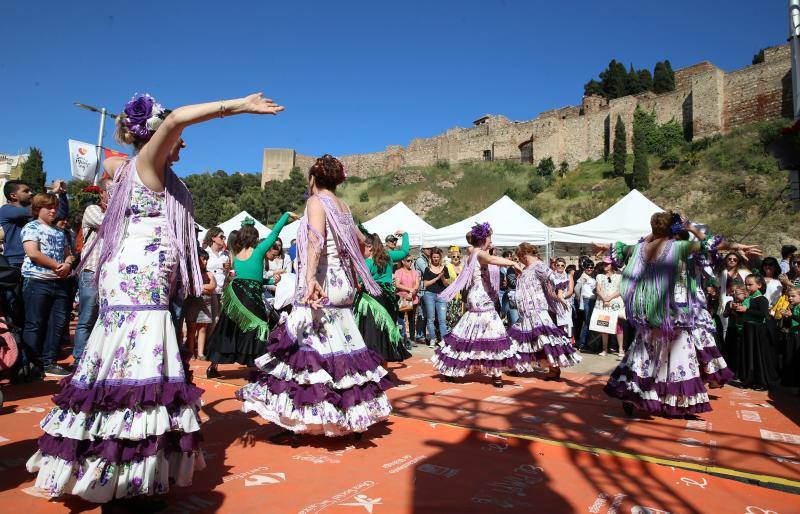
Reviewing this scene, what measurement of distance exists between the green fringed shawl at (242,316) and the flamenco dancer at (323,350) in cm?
238

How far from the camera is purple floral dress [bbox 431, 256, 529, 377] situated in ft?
21.0

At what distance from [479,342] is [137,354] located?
4.75m

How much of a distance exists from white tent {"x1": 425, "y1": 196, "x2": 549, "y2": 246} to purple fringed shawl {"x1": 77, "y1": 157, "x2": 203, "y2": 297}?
10.7 metres

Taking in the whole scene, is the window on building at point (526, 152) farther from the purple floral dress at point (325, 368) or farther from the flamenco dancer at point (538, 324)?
the purple floral dress at point (325, 368)

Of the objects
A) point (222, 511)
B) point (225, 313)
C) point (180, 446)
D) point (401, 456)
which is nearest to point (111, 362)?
point (180, 446)

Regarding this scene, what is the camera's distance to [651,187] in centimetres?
3950

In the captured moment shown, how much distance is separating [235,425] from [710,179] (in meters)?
39.2

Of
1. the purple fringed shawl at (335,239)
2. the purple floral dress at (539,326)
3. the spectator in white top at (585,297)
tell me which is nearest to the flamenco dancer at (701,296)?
the purple floral dress at (539,326)

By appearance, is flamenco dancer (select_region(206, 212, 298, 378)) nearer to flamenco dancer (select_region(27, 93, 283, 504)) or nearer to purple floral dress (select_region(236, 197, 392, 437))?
purple floral dress (select_region(236, 197, 392, 437))

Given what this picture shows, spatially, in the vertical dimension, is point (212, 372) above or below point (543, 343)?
below

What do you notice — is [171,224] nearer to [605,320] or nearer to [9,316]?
[9,316]

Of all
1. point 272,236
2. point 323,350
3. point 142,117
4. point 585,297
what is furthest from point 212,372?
point 585,297

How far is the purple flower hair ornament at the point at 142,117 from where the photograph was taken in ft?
8.18

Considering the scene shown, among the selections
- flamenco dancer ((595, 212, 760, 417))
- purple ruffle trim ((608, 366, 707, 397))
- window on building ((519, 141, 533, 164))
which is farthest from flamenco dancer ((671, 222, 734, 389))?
window on building ((519, 141, 533, 164))
